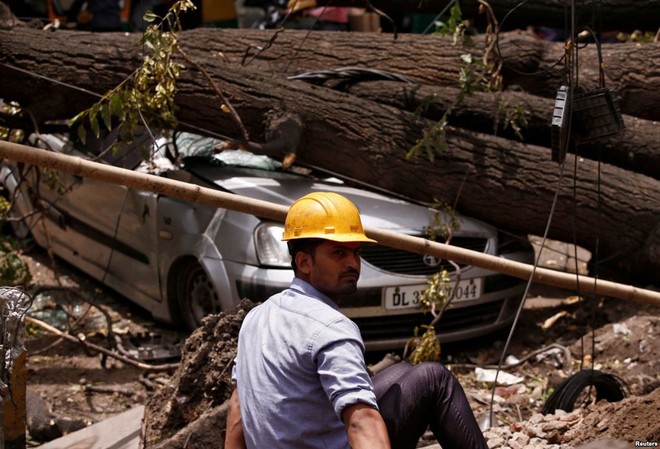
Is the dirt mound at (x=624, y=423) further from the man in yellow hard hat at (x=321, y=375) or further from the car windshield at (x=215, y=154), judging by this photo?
the car windshield at (x=215, y=154)

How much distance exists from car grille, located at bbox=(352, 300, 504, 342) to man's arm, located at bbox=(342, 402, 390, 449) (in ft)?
11.1

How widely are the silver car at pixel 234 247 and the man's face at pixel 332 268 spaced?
9.59 feet

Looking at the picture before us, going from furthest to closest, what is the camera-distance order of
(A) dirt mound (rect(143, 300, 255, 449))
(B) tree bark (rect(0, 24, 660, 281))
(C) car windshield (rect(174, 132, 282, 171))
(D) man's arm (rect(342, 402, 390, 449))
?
(C) car windshield (rect(174, 132, 282, 171)) < (B) tree bark (rect(0, 24, 660, 281)) < (A) dirt mound (rect(143, 300, 255, 449)) < (D) man's arm (rect(342, 402, 390, 449))

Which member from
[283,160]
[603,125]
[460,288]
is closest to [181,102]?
[283,160]

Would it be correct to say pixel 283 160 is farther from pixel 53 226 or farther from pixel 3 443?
pixel 3 443

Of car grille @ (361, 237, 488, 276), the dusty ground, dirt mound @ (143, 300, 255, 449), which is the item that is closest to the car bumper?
car grille @ (361, 237, 488, 276)

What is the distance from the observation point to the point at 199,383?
182 inches

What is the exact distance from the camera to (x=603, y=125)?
203 inches

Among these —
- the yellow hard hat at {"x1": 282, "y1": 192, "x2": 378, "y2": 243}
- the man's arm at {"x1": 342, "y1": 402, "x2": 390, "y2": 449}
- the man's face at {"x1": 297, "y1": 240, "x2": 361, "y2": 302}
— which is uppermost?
the yellow hard hat at {"x1": 282, "y1": 192, "x2": 378, "y2": 243}

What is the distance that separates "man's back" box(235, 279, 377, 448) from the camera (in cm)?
292

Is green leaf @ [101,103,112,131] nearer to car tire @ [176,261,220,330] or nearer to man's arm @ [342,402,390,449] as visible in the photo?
car tire @ [176,261,220,330]

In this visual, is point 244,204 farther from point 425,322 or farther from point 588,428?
point 425,322

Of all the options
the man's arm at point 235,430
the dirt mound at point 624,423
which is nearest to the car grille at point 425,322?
the dirt mound at point 624,423

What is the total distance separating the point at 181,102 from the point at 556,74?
2.96m
